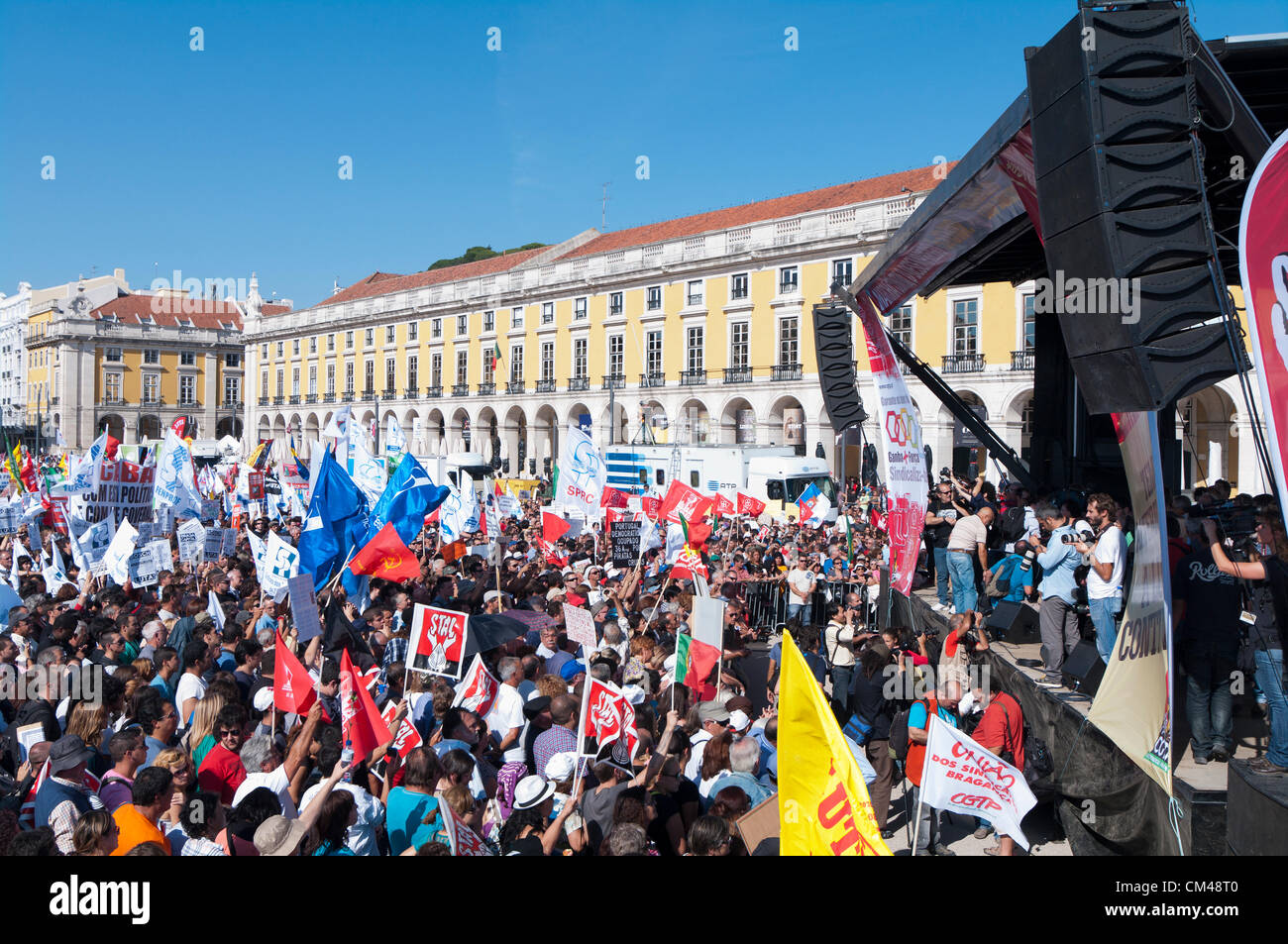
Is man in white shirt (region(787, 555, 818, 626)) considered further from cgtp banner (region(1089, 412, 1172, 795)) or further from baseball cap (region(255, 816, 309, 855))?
baseball cap (region(255, 816, 309, 855))

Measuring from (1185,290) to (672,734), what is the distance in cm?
366

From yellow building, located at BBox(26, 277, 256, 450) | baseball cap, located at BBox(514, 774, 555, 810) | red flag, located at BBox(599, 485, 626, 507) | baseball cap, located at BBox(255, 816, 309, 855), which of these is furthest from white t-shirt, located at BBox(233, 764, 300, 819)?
yellow building, located at BBox(26, 277, 256, 450)

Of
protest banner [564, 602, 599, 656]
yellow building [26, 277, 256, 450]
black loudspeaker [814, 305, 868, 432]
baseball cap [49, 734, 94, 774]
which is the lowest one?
baseball cap [49, 734, 94, 774]

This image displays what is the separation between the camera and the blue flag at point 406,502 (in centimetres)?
1057

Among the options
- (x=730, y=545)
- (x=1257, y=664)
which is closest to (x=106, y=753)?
(x=1257, y=664)

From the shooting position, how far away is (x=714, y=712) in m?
6.15

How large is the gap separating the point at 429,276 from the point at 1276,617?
5888 cm

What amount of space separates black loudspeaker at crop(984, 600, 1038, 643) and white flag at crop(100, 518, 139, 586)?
8986 mm

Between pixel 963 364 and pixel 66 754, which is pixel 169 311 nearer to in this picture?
pixel 963 364

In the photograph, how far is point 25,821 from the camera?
4777 mm

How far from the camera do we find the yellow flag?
3271mm

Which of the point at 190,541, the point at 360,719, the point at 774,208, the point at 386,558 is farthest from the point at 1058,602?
the point at 774,208

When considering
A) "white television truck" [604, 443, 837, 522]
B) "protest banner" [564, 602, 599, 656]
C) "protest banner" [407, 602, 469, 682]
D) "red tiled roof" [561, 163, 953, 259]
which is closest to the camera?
"protest banner" [564, 602, 599, 656]
